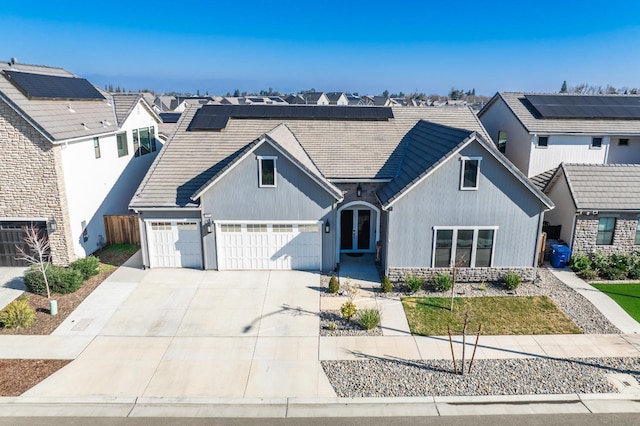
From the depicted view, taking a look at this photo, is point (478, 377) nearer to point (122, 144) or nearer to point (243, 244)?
point (243, 244)

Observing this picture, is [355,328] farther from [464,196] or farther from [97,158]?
[97,158]

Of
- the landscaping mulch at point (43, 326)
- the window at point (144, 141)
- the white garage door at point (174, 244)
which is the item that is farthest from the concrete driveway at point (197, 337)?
the window at point (144, 141)

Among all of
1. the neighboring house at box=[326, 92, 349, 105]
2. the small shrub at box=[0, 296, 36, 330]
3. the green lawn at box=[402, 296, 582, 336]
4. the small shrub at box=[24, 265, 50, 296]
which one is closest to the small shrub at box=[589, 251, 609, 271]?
the green lawn at box=[402, 296, 582, 336]

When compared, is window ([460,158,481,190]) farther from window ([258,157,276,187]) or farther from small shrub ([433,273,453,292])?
window ([258,157,276,187])

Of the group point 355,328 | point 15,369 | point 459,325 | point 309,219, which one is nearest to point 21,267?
point 15,369

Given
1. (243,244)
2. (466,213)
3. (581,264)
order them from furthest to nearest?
(243,244), (581,264), (466,213)

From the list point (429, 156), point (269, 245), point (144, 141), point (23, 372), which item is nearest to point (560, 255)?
point (429, 156)
